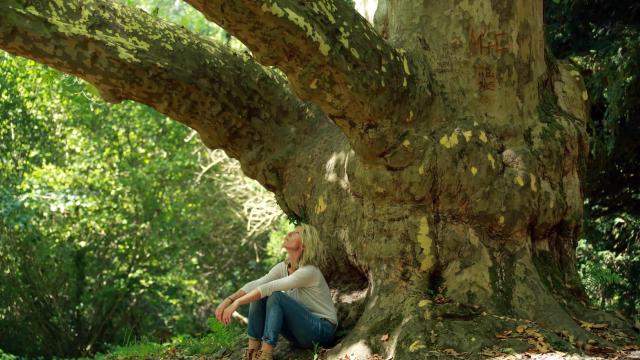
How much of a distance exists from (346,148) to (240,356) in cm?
213

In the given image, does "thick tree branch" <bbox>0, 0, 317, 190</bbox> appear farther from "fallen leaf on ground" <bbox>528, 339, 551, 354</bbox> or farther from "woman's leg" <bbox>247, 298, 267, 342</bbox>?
"fallen leaf on ground" <bbox>528, 339, 551, 354</bbox>

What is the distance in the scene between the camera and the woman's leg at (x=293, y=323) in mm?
6148

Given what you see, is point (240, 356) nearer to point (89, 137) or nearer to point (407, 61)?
point (407, 61)

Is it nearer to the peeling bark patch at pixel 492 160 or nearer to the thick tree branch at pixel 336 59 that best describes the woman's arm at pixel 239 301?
the thick tree branch at pixel 336 59

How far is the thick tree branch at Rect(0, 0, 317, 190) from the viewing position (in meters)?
5.89

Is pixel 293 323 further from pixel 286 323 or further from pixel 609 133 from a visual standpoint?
Answer: pixel 609 133

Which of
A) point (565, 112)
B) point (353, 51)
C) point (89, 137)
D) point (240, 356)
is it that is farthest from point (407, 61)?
point (89, 137)

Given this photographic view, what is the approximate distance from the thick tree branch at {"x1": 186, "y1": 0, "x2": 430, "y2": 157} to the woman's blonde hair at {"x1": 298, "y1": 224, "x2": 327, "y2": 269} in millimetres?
1258

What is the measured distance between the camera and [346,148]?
705cm

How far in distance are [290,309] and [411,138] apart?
174 centimetres

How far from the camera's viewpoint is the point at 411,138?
6.30m

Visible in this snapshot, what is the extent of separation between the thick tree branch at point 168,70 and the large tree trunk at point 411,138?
0.05ft

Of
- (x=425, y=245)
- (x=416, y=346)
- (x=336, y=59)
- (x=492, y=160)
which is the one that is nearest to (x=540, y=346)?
(x=416, y=346)

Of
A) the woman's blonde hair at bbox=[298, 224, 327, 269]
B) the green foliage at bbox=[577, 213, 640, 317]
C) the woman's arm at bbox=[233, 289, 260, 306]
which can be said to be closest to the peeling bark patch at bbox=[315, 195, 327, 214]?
the woman's blonde hair at bbox=[298, 224, 327, 269]
